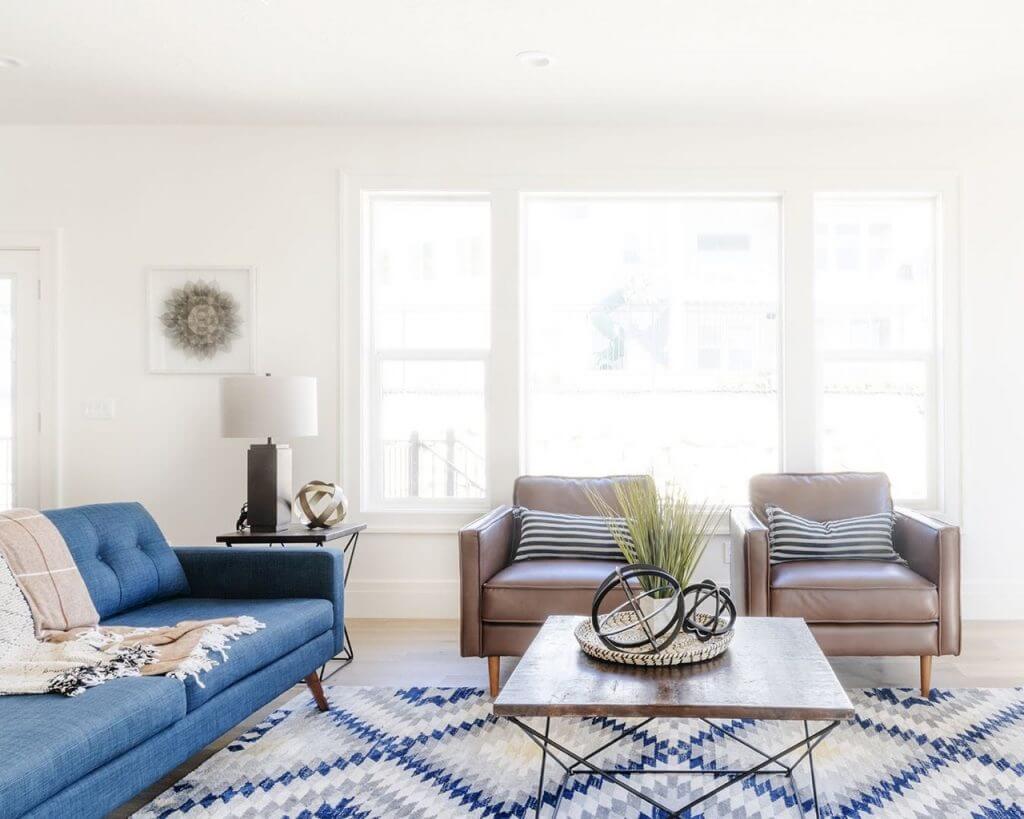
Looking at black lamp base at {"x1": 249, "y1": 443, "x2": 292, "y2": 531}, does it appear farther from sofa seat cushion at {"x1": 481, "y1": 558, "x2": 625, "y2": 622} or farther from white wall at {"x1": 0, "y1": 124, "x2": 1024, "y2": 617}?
A: sofa seat cushion at {"x1": 481, "y1": 558, "x2": 625, "y2": 622}

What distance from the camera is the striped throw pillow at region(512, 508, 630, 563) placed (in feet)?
11.2

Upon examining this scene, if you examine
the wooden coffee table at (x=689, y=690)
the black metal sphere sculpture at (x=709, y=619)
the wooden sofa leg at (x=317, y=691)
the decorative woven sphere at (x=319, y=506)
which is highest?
the decorative woven sphere at (x=319, y=506)

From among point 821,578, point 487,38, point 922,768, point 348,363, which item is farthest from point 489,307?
point 922,768

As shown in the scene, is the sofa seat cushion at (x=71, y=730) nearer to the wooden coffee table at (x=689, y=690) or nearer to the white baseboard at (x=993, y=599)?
the wooden coffee table at (x=689, y=690)

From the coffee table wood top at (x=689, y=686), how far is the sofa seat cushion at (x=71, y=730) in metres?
0.84

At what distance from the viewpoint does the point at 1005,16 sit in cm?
302

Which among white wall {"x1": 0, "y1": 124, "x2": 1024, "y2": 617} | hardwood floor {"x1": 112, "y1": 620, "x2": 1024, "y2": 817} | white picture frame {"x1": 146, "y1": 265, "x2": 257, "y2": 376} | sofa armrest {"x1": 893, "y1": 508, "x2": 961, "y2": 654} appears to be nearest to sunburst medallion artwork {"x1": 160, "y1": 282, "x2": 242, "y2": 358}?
white picture frame {"x1": 146, "y1": 265, "x2": 257, "y2": 376}

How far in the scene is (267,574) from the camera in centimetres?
296

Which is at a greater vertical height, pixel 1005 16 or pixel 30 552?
pixel 1005 16

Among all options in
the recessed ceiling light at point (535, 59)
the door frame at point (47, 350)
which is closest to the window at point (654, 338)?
the recessed ceiling light at point (535, 59)

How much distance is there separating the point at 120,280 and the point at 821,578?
375 cm

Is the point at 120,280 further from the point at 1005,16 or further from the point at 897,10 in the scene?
the point at 1005,16

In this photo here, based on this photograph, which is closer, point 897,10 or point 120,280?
point 897,10

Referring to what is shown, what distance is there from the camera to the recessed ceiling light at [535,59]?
3.34 meters
